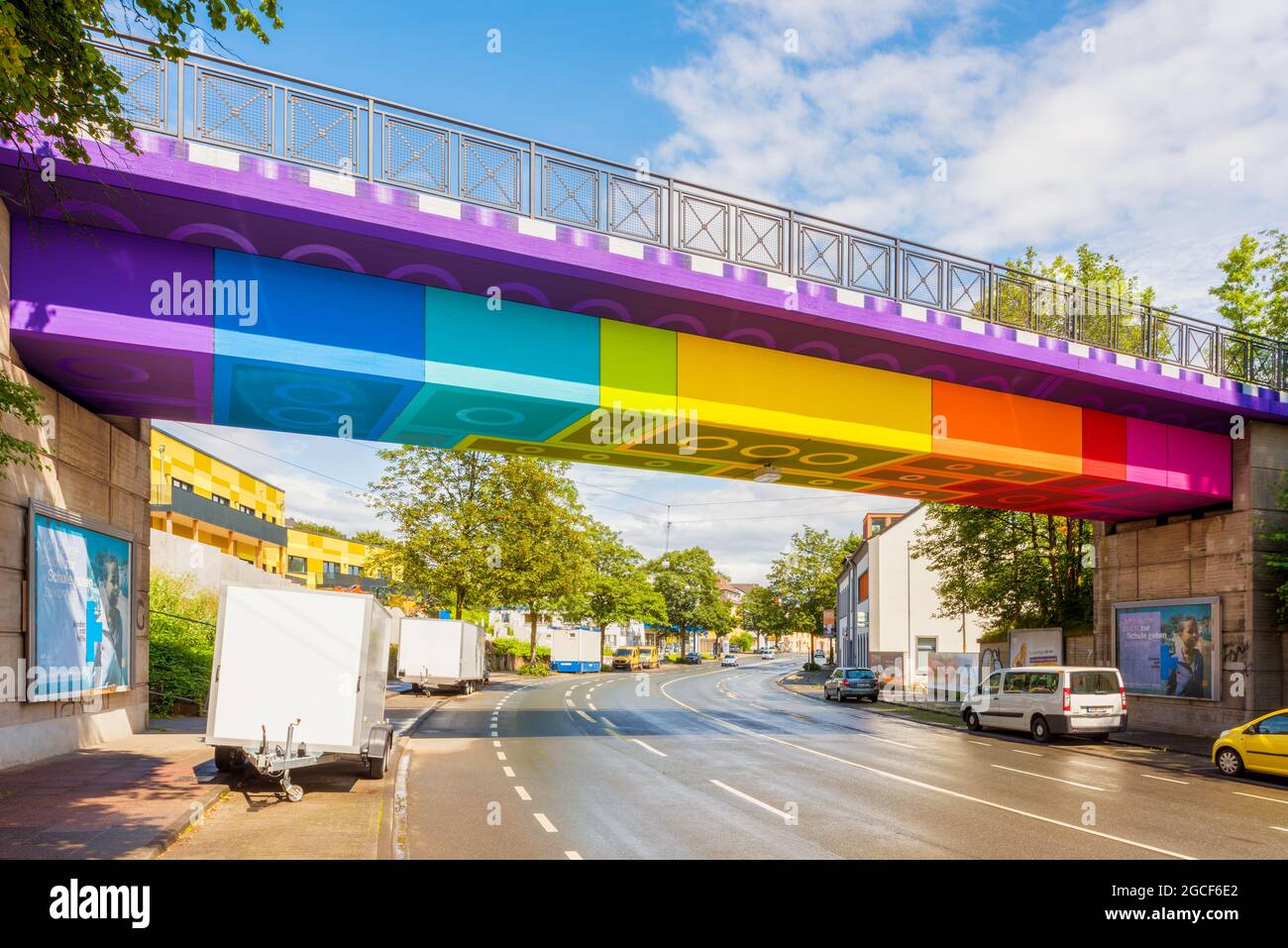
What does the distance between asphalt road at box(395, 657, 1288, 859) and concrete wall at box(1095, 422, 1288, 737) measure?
2773 millimetres

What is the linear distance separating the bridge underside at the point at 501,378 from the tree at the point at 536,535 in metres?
29.0

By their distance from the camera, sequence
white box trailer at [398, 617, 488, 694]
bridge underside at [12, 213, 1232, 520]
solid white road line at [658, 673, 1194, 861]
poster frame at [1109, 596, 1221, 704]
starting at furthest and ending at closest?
white box trailer at [398, 617, 488, 694]
poster frame at [1109, 596, 1221, 704]
bridge underside at [12, 213, 1232, 520]
solid white road line at [658, 673, 1194, 861]

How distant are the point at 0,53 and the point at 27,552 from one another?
8.88 meters

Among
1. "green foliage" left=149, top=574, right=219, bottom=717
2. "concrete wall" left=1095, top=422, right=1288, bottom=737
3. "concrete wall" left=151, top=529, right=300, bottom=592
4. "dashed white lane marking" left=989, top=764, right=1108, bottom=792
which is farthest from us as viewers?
"concrete wall" left=151, top=529, right=300, bottom=592

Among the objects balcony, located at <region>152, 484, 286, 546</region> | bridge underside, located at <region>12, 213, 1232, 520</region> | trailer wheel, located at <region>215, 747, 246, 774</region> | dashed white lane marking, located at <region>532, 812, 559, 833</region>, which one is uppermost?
bridge underside, located at <region>12, 213, 1232, 520</region>

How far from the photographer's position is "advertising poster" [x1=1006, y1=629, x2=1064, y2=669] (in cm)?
3056

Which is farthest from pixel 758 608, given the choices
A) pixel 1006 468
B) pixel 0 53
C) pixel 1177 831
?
pixel 0 53

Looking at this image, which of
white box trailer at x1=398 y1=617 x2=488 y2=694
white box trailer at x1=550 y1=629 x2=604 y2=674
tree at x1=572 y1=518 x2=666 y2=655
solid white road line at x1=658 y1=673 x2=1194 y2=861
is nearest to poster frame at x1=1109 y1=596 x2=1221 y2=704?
solid white road line at x1=658 y1=673 x2=1194 y2=861

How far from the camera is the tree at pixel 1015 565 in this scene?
3372cm

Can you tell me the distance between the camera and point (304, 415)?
1647 cm

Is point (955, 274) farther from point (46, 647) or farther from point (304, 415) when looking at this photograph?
point (46, 647)

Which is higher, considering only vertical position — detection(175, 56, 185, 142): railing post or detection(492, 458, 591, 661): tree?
detection(175, 56, 185, 142): railing post

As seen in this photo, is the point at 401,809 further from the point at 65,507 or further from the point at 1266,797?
the point at 1266,797

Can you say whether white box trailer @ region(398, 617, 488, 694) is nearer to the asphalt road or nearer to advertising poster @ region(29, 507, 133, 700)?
the asphalt road
